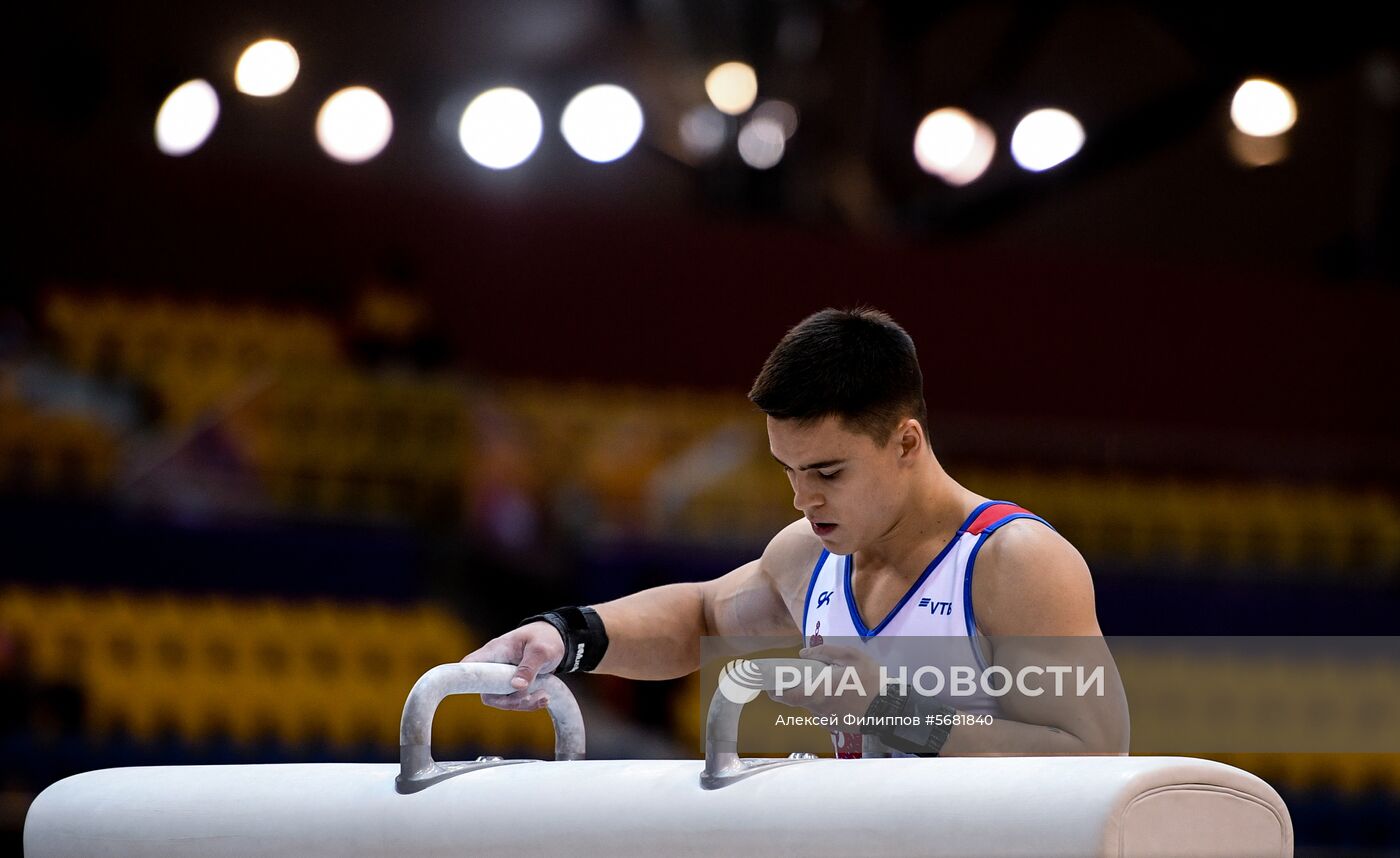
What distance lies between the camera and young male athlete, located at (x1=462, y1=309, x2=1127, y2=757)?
7.74 ft

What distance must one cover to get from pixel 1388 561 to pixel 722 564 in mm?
5245

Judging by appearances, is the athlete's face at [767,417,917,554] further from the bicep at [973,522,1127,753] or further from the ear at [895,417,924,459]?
the bicep at [973,522,1127,753]

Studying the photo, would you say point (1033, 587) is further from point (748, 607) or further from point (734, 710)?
point (748, 607)

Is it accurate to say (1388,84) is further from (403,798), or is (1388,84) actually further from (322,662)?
(403,798)

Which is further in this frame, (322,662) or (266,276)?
(266,276)

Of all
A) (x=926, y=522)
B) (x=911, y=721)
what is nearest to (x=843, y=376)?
(x=926, y=522)

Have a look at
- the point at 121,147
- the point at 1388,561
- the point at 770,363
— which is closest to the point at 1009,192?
the point at 1388,561

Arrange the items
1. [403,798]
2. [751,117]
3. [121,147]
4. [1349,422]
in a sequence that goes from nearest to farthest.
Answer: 1. [403,798]
2. [121,147]
3. [751,117]
4. [1349,422]

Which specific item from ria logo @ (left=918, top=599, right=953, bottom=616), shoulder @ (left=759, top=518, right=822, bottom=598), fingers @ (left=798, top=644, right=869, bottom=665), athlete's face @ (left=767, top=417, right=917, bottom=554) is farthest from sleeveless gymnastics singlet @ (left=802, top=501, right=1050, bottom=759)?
fingers @ (left=798, top=644, right=869, bottom=665)

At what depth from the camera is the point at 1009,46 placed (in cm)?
Answer: 1477

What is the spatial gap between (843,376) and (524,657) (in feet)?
2.39

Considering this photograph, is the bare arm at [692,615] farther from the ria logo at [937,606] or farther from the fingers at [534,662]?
the ria logo at [937,606]

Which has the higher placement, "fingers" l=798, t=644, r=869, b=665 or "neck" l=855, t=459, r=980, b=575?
"neck" l=855, t=459, r=980, b=575

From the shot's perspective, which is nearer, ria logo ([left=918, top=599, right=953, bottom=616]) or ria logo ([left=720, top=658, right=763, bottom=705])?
ria logo ([left=720, top=658, right=763, bottom=705])
